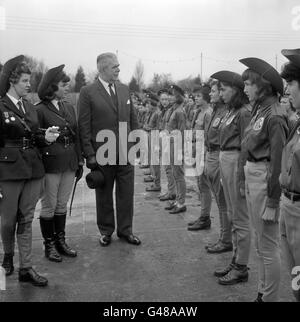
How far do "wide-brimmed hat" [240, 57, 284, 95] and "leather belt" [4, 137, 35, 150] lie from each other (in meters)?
2.18

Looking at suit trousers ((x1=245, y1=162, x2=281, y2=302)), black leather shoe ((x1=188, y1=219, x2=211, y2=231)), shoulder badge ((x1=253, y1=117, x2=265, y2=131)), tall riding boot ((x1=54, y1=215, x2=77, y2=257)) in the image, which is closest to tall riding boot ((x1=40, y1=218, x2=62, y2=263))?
tall riding boot ((x1=54, y1=215, x2=77, y2=257))

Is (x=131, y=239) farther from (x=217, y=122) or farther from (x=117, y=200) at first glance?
(x=217, y=122)

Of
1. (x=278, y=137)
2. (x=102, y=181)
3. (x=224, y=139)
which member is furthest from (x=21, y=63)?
(x=278, y=137)

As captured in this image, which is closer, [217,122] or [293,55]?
[293,55]

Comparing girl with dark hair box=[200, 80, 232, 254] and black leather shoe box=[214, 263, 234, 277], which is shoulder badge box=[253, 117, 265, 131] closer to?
girl with dark hair box=[200, 80, 232, 254]

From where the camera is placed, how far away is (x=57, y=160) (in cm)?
427

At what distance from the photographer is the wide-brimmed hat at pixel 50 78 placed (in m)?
4.28

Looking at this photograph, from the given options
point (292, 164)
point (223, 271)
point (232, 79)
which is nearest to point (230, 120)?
point (232, 79)

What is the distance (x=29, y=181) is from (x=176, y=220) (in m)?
2.80

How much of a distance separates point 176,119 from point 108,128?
228 cm

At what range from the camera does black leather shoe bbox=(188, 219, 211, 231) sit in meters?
5.38

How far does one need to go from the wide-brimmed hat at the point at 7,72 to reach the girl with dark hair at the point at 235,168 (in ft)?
6.68

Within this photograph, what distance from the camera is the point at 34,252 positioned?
15.2ft

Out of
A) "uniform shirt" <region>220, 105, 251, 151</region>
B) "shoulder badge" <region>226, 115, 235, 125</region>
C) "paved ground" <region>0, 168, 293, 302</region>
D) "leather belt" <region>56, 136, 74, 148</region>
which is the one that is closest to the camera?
"paved ground" <region>0, 168, 293, 302</region>
